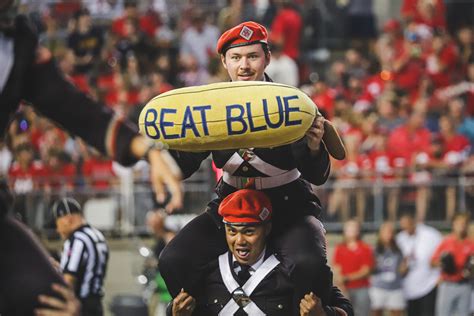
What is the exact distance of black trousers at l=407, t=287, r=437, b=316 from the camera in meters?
15.3

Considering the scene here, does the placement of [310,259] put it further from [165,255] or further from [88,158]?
[88,158]

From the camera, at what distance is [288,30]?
19266mm

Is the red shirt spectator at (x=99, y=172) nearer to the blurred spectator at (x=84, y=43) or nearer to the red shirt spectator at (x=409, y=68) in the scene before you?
the blurred spectator at (x=84, y=43)

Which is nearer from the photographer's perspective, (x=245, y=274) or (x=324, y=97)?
(x=245, y=274)

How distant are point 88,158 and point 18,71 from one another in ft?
38.5

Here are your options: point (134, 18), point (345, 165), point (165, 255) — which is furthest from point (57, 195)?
point (165, 255)

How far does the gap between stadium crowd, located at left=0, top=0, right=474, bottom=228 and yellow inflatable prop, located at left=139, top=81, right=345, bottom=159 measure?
9495 mm

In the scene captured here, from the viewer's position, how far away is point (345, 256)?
14945 mm

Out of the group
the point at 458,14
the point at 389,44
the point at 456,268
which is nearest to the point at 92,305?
the point at 456,268

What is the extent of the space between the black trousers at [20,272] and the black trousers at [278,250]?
2.01m

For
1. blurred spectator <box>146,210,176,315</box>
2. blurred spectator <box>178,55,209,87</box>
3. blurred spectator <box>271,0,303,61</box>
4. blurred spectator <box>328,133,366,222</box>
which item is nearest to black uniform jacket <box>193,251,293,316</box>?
blurred spectator <box>146,210,176,315</box>

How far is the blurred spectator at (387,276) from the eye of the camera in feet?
49.4

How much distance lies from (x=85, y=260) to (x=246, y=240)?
3.65 metres

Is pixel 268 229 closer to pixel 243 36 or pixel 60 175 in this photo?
pixel 243 36
